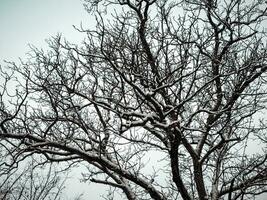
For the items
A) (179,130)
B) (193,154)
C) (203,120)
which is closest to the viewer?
(179,130)

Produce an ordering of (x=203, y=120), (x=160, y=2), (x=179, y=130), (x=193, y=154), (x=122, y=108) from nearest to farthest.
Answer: (x=179, y=130)
(x=122, y=108)
(x=193, y=154)
(x=160, y=2)
(x=203, y=120)

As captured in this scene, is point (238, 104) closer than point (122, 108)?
No

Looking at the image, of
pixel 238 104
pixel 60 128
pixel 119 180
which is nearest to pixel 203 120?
pixel 238 104

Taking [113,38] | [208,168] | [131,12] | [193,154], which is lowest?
[193,154]

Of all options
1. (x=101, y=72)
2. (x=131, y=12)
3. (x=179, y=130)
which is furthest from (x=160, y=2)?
(x=179, y=130)

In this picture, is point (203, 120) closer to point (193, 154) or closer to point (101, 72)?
point (193, 154)

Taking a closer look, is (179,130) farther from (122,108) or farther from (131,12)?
(131,12)

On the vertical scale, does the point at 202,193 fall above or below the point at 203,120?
below

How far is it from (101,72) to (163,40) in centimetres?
180

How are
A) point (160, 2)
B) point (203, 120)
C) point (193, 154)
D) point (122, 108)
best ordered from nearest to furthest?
point (122, 108), point (193, 154), point (160, 2), point (203, 120)

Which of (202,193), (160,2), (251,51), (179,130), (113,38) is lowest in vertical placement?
(202,193)

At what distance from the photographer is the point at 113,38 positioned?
6.16m

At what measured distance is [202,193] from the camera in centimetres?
564

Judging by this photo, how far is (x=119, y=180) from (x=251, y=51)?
178 inches
